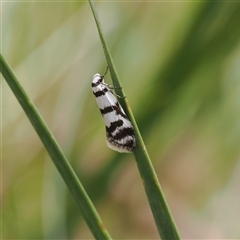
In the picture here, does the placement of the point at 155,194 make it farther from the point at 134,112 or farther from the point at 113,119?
the point at 134,112

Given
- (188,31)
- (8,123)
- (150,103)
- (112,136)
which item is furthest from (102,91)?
(8,123)

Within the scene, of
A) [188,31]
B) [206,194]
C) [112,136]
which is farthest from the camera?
[206,194]

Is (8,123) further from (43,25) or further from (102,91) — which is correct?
(102,91)

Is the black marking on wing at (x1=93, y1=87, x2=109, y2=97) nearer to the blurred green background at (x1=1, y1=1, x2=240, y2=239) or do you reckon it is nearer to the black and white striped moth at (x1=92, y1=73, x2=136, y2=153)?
the black and white striped moth at (x1=92, y1=73, x2=136, y2=153)

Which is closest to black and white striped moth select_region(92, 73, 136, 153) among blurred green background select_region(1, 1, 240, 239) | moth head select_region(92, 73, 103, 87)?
moth head select_region(92, 73, 103, 87)

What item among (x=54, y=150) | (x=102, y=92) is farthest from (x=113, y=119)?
(x=54, y=150)

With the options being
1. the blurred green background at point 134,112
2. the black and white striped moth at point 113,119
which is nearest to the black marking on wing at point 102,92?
the black and white striped moth at point 113,119
